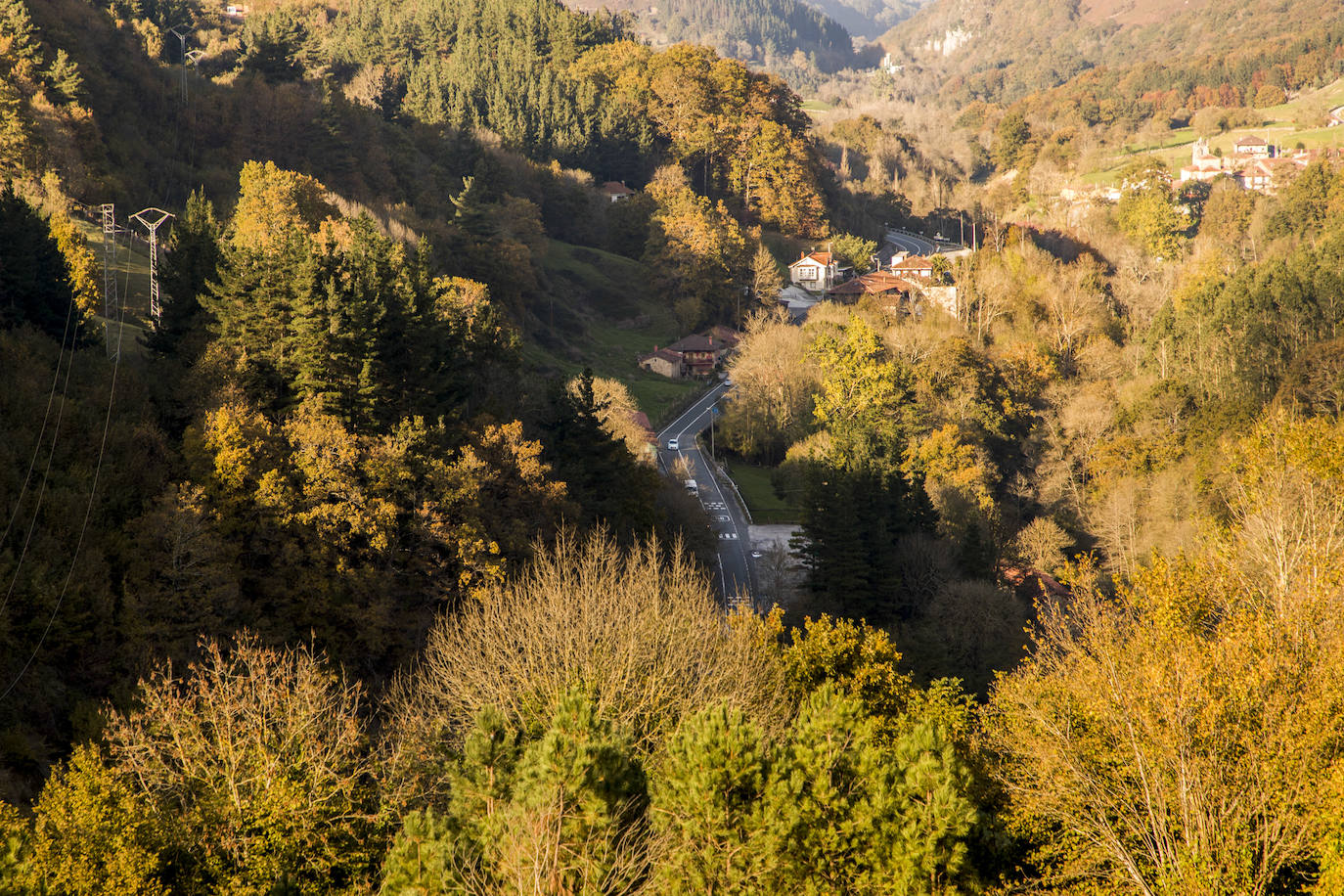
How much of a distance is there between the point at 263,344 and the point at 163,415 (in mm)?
3361

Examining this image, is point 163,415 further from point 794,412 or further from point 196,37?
point 196,37

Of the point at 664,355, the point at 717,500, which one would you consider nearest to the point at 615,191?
the point at 664,355

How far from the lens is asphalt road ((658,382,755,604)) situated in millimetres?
39219

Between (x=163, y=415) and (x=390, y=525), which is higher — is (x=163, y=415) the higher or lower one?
the higher one

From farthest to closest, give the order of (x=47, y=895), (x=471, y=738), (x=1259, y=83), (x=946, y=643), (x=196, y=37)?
(x=1259, y=83) → (x=196, y=37) → (x=946, y=643) → (x=471, y=738) → (x=47, y=895)

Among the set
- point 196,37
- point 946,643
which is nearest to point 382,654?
point 946,643

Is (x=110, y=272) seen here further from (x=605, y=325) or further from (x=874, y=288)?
(x=874, y=288)

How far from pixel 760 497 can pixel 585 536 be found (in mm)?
20077

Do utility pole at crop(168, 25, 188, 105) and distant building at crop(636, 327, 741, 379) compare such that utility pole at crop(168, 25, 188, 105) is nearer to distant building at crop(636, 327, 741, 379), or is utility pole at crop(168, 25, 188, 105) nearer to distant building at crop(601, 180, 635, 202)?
distant building at crop(636, 327, 741, 379)

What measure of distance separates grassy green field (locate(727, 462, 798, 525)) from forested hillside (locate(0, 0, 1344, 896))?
40cm

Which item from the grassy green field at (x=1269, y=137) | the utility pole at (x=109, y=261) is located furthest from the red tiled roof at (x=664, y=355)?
the grassy green field at (x=1269, y=137)

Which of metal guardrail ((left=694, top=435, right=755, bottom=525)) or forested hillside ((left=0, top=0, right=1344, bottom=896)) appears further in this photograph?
metal guardrail ((left=694, top=435, right=755, bottom=525))

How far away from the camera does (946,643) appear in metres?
31.7

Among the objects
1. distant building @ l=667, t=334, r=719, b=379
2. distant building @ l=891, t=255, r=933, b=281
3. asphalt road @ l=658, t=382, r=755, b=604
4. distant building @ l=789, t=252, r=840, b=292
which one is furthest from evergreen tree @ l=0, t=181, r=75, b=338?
distant building @ l=789, t=252, r=840, b=292
